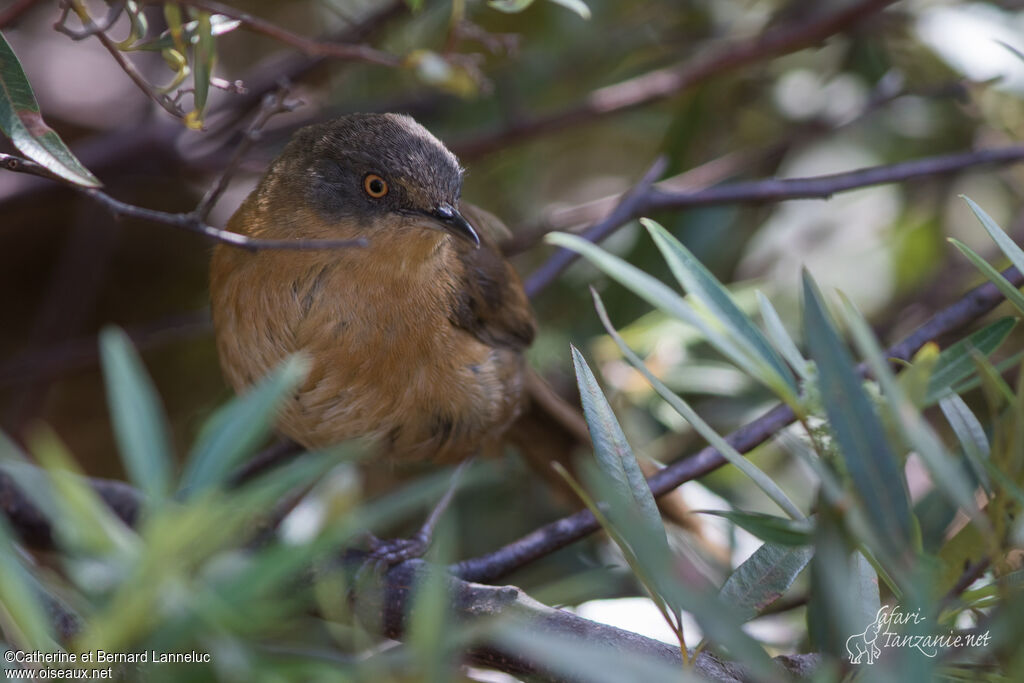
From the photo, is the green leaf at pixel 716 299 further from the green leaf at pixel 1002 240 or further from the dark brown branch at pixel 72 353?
the dark brown branch at pixel 72 353

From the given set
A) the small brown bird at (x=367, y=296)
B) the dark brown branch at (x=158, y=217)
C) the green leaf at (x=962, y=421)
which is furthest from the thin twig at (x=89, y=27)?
the green leaf at (x=962, y=421)

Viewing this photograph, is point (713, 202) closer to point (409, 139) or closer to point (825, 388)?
point (409, 139)

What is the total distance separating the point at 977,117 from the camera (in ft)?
17.9

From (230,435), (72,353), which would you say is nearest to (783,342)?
(230,435)

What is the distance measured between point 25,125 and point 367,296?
4.84 feet

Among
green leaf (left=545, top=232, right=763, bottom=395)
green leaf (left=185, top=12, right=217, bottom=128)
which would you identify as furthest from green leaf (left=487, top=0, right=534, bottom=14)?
green leaf (left=545, top=232, right=763, bottom=395)

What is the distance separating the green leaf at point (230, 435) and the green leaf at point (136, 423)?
0.06 meters

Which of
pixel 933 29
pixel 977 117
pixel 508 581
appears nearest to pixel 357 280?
pixel 508 581

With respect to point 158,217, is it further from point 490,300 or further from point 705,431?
point 490,300

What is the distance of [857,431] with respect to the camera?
5.16 ft

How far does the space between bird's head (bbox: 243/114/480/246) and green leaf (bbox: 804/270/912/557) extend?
2105mm

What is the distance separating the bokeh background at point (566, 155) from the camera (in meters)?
4.85

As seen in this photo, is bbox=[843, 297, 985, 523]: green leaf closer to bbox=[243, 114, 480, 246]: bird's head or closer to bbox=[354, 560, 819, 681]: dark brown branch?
bbox=[354, 560, 819, 681]: dark brown branch

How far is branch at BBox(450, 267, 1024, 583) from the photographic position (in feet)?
10.3
